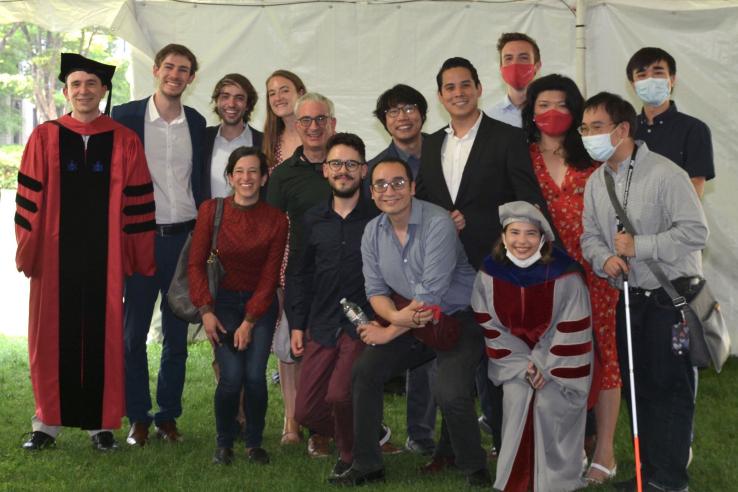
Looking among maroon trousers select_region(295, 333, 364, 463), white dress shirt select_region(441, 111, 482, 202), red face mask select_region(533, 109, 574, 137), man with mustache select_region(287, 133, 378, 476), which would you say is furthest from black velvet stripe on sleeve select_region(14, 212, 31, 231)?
red face mask select_region(533, 109, 574, 137)

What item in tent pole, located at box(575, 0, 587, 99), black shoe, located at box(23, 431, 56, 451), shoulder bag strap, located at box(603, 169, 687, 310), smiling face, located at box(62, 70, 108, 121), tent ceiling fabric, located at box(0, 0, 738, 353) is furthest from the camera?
tent ceiling fabric, located at box(0, 0, 738, 353)

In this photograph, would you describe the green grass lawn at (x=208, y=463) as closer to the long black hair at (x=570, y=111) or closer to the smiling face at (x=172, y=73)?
the long black hair at (x=570, y=111)

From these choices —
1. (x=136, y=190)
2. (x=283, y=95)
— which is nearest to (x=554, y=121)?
(x=283, y=95)

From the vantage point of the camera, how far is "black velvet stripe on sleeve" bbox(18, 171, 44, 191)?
524 cm

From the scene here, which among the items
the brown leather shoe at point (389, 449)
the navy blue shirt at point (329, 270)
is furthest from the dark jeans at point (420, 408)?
the navy blue shirt at point (329, 270)

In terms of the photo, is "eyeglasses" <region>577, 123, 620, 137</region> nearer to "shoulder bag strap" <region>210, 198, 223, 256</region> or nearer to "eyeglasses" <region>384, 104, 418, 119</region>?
"eyeglasses" <region>384, 104, 418, 119</region>

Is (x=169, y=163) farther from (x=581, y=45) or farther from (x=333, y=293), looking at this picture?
(x=581, y=45)

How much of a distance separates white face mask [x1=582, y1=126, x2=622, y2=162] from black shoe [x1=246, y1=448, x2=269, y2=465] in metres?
2.23

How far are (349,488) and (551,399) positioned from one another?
102 centimetres

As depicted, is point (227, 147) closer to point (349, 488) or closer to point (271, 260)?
point (271, 260)

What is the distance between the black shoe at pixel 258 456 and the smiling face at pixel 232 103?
70.2 inches

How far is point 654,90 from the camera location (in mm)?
4984

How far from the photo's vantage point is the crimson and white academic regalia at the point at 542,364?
4.38 m

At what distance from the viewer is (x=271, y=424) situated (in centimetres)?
602
